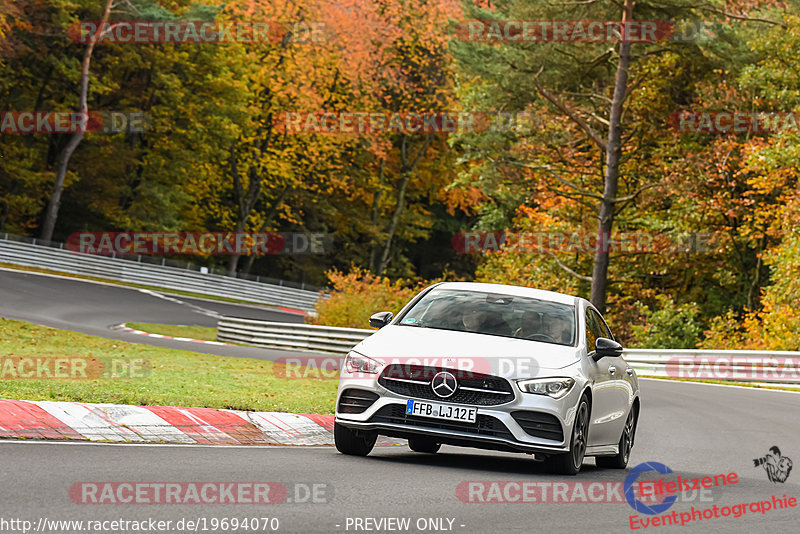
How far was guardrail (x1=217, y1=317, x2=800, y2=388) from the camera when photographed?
2594 centimetres

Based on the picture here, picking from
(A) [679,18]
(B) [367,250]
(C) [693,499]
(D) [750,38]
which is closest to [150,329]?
(A) [679,18]

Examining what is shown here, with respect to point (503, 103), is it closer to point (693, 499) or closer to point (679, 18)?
point (679, 18)

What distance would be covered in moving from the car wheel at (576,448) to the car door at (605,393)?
0.88ft

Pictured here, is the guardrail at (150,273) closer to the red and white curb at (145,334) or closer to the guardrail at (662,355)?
the red and white curb at (145,334)

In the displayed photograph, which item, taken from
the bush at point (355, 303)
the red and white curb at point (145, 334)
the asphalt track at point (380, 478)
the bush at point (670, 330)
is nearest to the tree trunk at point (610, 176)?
the bush at point (670, 330)

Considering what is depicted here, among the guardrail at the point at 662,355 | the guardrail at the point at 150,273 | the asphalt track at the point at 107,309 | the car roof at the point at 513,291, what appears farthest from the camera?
the guardrail at the point at 150,273

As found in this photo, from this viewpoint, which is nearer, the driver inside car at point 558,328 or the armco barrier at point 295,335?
the driver inside car at point 558,328

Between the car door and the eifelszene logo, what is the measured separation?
156cm

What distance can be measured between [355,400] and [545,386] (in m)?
1.63

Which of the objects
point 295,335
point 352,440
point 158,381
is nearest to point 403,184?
point 295,335

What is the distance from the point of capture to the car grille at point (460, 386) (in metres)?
9.60

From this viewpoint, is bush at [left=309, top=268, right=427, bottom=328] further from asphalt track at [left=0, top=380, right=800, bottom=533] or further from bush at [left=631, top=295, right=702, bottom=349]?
asphalt track at [left=0, top=380, right=800, bottom=533]

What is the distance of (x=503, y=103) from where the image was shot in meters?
44.1

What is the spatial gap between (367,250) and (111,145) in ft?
60.4
